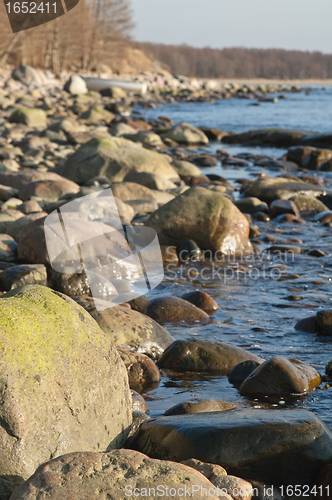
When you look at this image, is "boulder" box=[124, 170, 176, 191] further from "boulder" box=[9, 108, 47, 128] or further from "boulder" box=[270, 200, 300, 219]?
"boulder" box=[9, 108, 47, 128]

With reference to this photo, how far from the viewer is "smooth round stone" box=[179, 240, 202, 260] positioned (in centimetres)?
593

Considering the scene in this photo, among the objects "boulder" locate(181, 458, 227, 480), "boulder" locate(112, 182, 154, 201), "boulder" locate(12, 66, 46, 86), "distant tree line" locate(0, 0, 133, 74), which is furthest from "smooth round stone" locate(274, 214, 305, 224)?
"boulder" locate(12, 66, 46, 86)

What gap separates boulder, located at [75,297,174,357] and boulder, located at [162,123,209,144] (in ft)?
41.0

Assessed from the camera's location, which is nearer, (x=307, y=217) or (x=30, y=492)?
(x=30, y=492)

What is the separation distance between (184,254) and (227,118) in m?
19.6

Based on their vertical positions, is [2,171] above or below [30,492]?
above

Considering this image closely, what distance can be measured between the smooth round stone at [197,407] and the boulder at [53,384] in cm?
40

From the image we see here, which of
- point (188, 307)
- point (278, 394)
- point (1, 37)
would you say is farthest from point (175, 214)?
point (1, 37)

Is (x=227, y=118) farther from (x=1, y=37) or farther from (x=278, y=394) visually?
(x=278, y=394)

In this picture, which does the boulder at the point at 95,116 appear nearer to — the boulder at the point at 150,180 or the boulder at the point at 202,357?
the boulder at the point at 150,180

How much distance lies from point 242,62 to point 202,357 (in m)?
99.6

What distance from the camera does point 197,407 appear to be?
106 inches

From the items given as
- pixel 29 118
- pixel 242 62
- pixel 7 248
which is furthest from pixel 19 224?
pixel 242 62

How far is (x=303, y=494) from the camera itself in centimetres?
215
